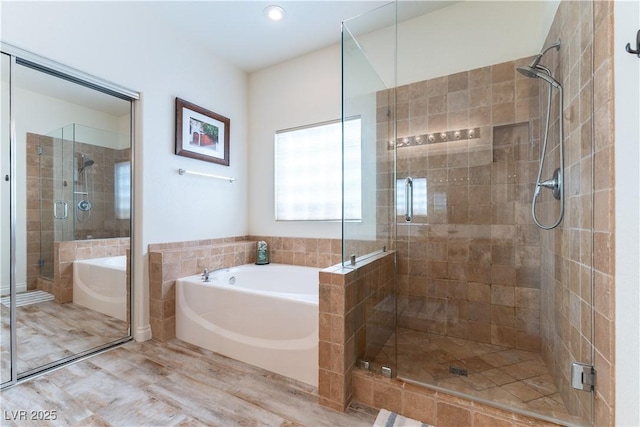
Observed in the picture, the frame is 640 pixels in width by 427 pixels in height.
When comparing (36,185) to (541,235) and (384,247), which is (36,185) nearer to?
(384,247)

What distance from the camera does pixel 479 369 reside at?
171 centimetres

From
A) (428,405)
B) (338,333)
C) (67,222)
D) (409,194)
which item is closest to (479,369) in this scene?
(428,405)

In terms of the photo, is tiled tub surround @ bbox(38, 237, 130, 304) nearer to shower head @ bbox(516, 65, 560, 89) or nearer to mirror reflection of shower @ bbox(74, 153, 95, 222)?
mirror reflection of shower @ bbox(74, 153, 95, 222)

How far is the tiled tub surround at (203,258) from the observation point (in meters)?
2.22

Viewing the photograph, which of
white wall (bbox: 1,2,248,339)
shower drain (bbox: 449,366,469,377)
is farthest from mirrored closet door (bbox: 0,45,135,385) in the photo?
shower drain (bbox: 449,366,469,377)

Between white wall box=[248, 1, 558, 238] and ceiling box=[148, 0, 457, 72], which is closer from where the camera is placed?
white wall box=[248, 1, 558, 238]

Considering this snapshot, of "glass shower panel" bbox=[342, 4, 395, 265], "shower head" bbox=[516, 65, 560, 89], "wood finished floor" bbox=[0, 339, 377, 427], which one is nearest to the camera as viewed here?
"wood finished floor" bbox=[0, 339, 377, 427]

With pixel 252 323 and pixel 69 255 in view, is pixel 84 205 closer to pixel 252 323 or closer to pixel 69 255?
pixel 69 255

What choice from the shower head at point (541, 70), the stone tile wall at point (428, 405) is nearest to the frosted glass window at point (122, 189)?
the stone tile wall at point (428, 405)

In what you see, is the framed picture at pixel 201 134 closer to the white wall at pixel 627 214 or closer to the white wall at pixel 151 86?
the white wall at pixel 151 86

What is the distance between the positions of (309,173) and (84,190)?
1.87 m

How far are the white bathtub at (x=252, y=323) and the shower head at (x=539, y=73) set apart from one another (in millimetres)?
1918

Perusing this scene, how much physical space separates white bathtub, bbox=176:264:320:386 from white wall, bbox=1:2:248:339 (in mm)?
426

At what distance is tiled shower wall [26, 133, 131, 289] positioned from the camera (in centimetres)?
176
